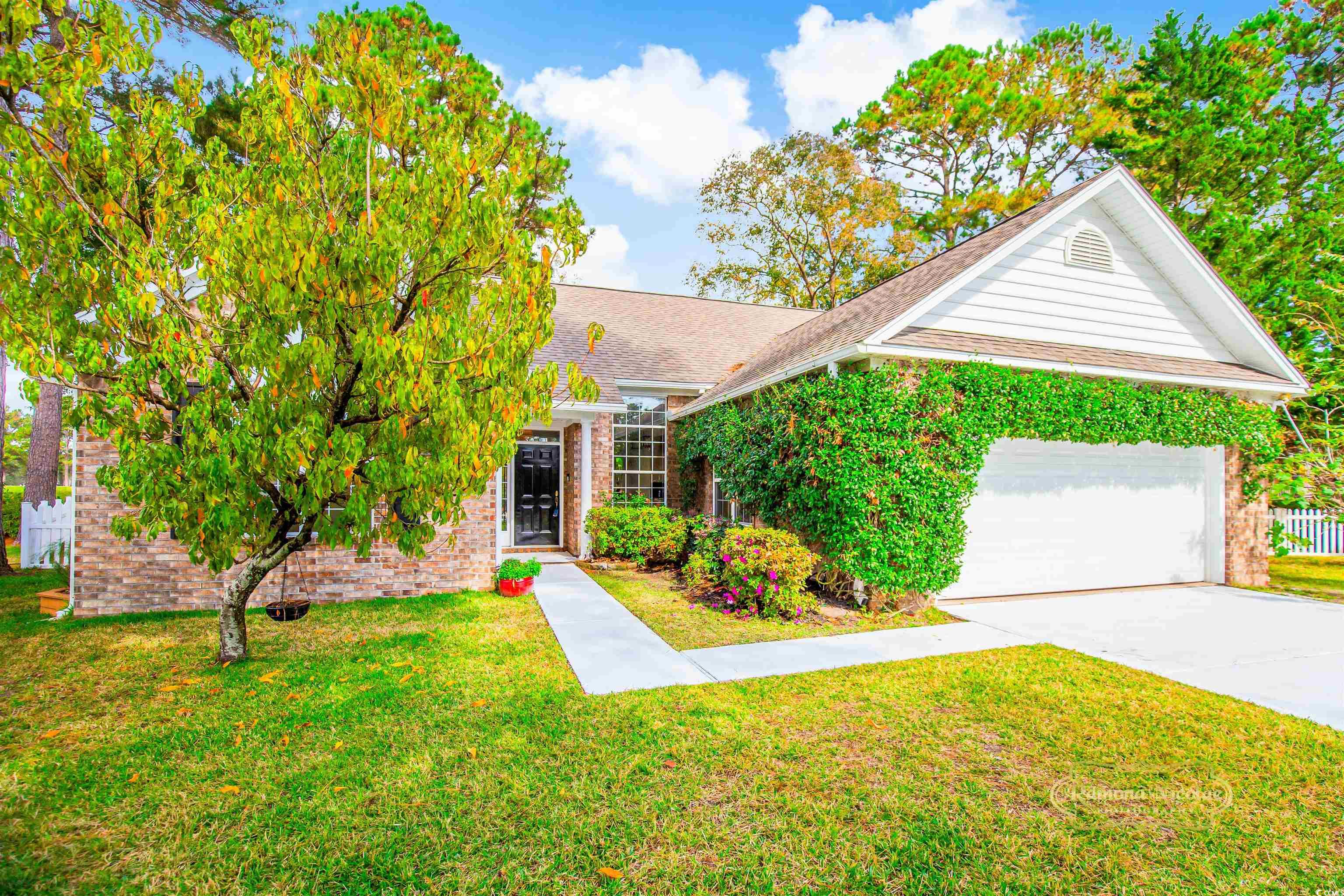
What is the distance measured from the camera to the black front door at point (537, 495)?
12891mm

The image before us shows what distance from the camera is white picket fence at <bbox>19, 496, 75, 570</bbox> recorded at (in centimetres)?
1021

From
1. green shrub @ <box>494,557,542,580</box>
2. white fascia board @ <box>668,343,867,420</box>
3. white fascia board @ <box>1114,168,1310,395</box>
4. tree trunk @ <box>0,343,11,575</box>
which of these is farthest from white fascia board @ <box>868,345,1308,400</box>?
tree trunk @ <box>0,343,11,575</box>

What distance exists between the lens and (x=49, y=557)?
1089cm

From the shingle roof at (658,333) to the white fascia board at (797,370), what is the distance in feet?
8.41

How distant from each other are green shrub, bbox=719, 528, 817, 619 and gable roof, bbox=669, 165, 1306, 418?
2.54 m

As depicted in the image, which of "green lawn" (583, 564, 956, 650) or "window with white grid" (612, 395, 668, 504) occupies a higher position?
"window with white grid" (612, 395, 668, 504)

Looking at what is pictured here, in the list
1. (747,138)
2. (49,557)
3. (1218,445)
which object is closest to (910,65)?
(747,138)

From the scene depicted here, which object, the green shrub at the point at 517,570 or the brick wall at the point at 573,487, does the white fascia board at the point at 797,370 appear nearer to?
the brick wall at the point at 573,487

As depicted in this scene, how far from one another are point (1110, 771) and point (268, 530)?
6.06 m

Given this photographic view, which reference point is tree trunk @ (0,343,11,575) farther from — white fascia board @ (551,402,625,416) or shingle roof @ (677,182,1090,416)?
shingle roof @ (677,182,1090,416)

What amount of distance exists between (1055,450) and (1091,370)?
4.02ft

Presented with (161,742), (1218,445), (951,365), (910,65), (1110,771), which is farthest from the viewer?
(910,65)

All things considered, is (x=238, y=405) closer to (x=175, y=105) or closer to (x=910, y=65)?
(x=175, y=105)

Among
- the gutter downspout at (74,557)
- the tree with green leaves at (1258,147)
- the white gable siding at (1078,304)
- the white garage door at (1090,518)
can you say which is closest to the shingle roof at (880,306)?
the white gable siding at (1078,304)
